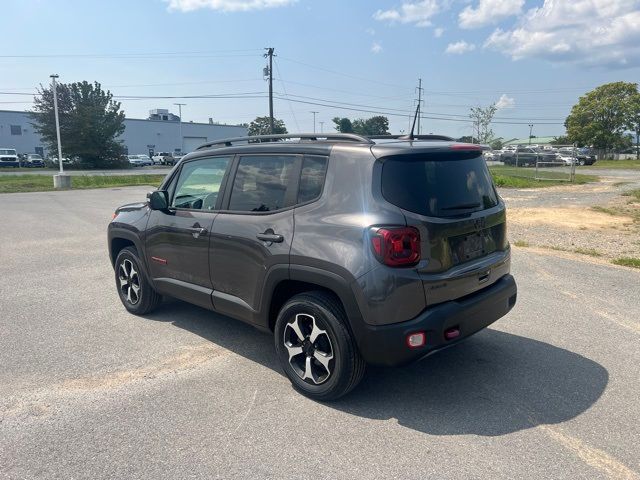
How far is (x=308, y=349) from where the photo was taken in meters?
3.59

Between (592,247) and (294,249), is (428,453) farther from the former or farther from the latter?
(592,247)

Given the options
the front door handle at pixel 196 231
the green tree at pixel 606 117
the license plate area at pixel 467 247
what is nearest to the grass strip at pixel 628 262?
the license plate area at pixel 467 247

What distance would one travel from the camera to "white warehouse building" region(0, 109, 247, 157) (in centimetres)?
6694

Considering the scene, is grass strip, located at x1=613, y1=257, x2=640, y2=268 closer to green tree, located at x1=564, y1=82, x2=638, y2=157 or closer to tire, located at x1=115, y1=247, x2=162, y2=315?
tire, located at x1=115, y1=247, x2=162, y2=315

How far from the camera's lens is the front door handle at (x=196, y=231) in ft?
14.2

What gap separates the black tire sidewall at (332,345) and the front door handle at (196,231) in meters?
1.15

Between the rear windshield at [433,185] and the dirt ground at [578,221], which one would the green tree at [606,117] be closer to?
the dirt ground at [578,221]

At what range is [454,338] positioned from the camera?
11.1ft

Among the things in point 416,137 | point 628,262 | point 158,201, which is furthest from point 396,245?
point 628,262

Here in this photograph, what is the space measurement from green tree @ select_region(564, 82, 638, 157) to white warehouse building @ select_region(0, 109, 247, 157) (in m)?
56.5

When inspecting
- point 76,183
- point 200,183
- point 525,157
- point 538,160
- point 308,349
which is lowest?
point 308,349

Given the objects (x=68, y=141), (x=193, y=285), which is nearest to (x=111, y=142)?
(x=68, y=141)

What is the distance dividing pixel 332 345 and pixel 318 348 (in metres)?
0.17

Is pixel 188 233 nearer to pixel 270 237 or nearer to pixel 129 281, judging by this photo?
pixel 270 237
